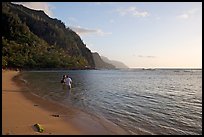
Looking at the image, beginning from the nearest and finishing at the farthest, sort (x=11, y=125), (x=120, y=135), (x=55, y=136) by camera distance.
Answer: (x=55, y=136), (x=11, y=125), (x=120, y=135)

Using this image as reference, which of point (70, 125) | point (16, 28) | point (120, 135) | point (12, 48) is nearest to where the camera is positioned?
point (120, 135)

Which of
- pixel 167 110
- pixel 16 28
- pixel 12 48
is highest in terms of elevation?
pixel 16 28

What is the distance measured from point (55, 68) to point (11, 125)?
155 metres

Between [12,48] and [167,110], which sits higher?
[12,48]

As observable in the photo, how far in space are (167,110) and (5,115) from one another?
34.5 ft

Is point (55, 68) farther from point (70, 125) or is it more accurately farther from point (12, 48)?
point (70, 125)

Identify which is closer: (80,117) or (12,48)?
(80,117)

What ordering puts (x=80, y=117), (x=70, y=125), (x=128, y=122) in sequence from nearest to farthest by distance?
(x=70, y=125) < (x=128, y=122) < (x=80, y=117)

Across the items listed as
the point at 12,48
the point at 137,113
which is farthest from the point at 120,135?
the point at 12,48

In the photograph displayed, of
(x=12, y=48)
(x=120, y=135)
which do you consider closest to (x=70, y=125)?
(x=120, y=135)

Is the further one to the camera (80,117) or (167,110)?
(167,110)

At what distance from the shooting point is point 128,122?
13.4 m

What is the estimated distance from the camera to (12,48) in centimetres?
13750

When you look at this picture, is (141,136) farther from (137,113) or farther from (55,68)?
(55,68)
